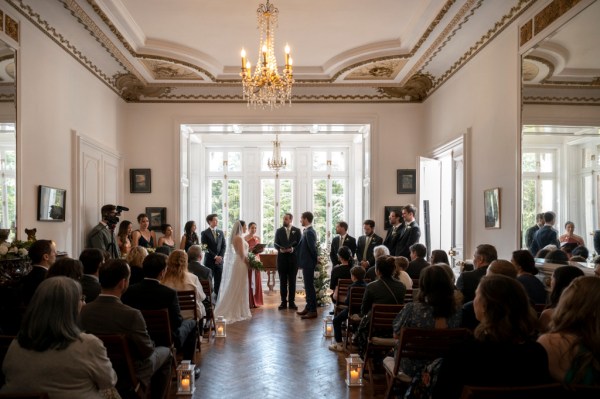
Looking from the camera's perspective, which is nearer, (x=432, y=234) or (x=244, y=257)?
(x=244, y=257)

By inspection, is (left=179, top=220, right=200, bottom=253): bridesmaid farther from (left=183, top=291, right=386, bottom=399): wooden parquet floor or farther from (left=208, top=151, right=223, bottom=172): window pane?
(left=208, top=151, right=223, bottom=172): window pane

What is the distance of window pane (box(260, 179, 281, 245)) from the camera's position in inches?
584

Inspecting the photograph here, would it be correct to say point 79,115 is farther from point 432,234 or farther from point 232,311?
point 432,234

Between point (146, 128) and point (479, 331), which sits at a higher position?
point (146, 128)

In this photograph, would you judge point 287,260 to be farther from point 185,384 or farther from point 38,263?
point 38,263

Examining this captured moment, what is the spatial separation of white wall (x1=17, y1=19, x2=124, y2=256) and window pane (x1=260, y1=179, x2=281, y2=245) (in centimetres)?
632

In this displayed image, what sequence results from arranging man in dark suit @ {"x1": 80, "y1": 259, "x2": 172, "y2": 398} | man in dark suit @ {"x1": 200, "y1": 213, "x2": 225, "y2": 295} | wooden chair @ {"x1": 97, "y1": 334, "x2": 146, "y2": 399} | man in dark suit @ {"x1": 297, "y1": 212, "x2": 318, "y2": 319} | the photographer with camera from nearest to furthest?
wooden chair @ {"x1": 97, "y1": 334, "x2": 146, "y2": 399} < man in dark suit @ {"x1": 80, "y1": 259, "x2": 172, "y2": 398} < the photographer with camera < man in dark suit @ {"x1": 297, "y1": 212, "x2": 318, "y2": 319} < man in dark suit @ {"x1": 200, "y1": 213, "x2": 225, "y2": 295}

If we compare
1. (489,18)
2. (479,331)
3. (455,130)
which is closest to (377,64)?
(455,130)

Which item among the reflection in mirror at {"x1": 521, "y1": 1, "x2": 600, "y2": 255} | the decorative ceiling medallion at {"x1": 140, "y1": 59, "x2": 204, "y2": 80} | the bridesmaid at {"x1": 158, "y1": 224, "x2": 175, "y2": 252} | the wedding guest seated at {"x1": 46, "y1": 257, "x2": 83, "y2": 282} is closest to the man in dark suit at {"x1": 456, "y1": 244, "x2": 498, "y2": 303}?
the reflection in mirror at {"x1": 521, "y1": 1, "x2": 600, "y2": 255}

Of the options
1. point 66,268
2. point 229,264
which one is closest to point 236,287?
point 229,264

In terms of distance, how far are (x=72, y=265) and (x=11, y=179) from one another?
8.89 ft

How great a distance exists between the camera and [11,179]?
236 inches

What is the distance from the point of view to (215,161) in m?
15.0

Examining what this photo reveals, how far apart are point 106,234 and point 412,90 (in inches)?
261
